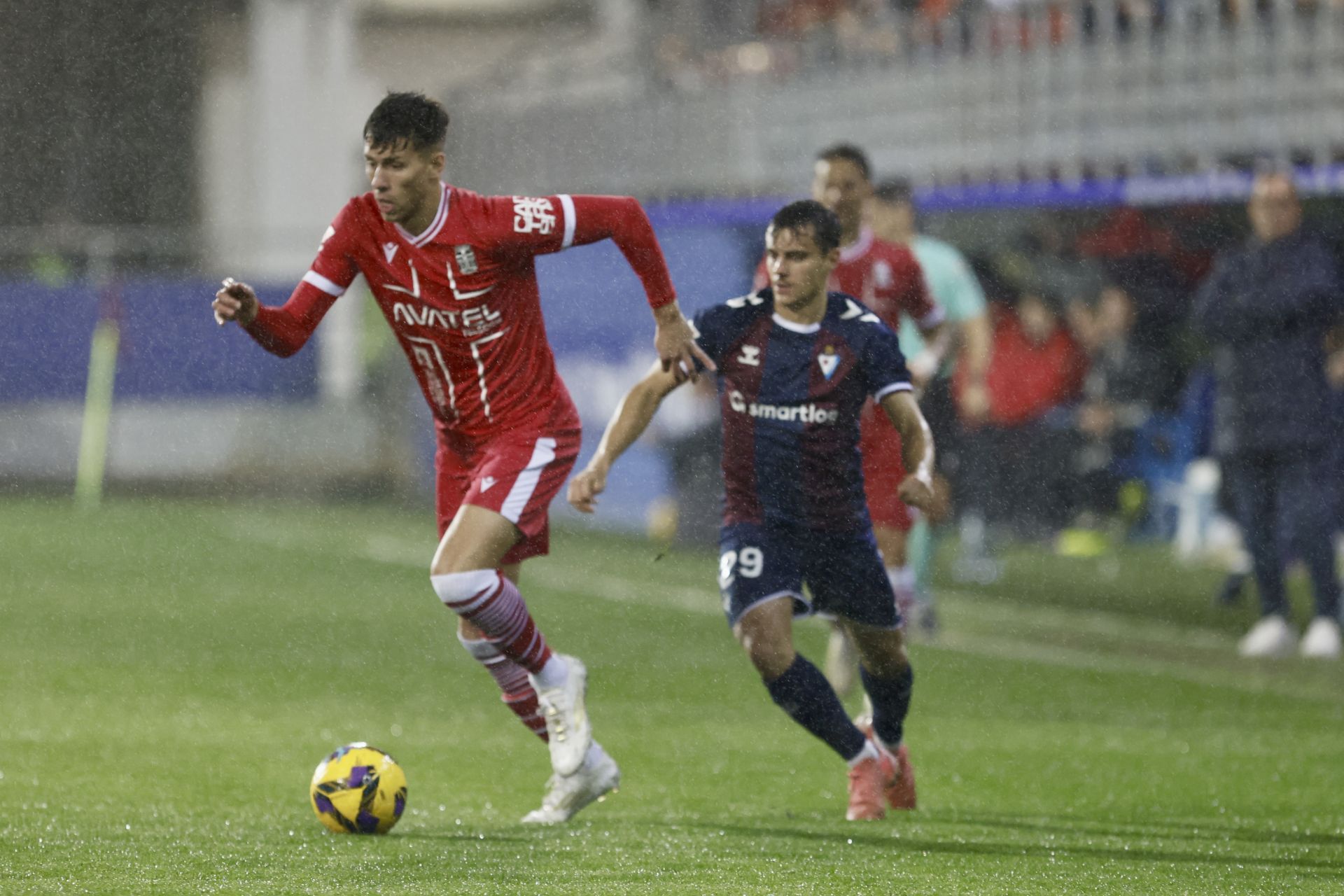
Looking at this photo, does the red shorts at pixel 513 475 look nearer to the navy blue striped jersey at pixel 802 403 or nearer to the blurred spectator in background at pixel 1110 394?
the navy blue striped jersey at pixel 802 403

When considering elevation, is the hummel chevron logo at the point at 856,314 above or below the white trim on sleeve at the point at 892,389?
above

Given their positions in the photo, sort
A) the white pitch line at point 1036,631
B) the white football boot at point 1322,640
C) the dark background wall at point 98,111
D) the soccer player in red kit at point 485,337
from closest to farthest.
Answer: the soccer player in red kit at point 485,337
the white pitch line at point 1036,631
the white football boot at point 1322,640
the dark background wall at point 98,111

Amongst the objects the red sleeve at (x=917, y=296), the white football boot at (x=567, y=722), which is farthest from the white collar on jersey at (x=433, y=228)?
the red sleeve at (x=917, y=296)

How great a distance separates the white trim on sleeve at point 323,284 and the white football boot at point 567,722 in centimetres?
134

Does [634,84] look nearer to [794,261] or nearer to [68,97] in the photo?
[68,97]

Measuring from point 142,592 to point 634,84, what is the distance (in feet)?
34.1

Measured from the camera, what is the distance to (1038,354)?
1653 centimetres

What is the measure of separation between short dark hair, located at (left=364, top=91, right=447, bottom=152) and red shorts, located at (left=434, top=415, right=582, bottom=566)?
95cm

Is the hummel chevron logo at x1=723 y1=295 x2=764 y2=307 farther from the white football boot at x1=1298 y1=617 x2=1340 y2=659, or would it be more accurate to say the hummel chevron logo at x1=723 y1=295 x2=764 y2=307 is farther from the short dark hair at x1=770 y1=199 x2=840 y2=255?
the white football boot at x1=1298 y1=617 x2=1340 y2=659

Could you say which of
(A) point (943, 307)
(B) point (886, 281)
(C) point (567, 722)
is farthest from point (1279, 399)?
(C) point (567, 722)

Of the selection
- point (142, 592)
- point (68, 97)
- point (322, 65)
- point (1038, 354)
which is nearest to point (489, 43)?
point (322, 65)

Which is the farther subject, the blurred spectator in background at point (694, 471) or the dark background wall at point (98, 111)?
the dark background wall at point (98, 111)

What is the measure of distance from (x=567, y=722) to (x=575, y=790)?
0.21m

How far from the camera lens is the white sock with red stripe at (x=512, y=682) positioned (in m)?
6.68
